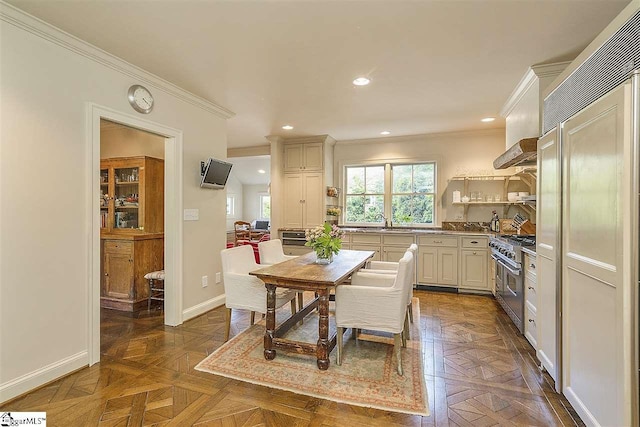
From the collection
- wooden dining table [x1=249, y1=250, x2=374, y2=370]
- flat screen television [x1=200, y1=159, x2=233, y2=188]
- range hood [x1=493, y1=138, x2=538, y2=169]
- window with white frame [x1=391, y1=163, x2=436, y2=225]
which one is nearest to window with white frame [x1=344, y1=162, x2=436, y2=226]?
window with white frame [x1=391, y1=163, x2=436, y2=225]

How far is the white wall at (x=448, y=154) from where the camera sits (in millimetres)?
5109

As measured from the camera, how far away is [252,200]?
439 inches

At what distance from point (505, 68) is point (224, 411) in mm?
3482

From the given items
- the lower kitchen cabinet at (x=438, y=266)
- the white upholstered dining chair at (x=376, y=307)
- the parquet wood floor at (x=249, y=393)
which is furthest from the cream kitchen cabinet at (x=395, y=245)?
the white upholstered dining chair at (x=376, y=307)

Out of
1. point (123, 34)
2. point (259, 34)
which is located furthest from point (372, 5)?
point (123, 34)

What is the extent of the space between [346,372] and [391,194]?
3858mm

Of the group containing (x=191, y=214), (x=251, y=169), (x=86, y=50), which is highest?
(x=251, y=169)

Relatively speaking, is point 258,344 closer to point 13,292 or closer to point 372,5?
point 13,292

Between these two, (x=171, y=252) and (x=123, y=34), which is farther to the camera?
(x=171, y=252)

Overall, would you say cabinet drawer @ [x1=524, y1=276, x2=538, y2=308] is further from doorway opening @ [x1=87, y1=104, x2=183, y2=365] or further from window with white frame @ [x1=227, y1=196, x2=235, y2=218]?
window with white frame @ [x1=227, y1=196, x2=235, y2=218]

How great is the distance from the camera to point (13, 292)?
2.04 metres

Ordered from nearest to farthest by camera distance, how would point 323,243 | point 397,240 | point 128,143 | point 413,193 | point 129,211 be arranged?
point 323,243, point 129,211, point 128,143, point 397,240, point 413,193

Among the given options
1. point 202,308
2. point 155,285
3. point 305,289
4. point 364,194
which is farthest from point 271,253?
point 364,194

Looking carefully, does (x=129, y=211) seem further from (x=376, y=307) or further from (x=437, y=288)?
(x=437, y=288)
